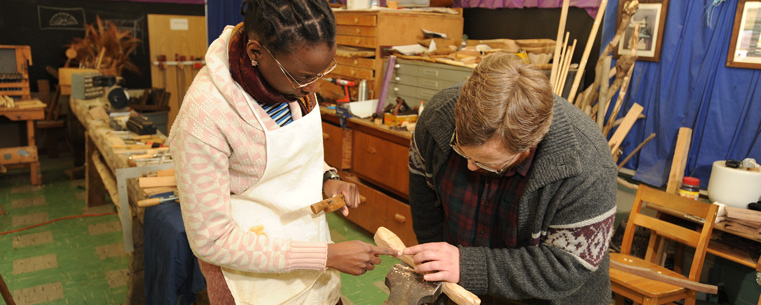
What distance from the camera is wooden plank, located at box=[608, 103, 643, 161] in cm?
343

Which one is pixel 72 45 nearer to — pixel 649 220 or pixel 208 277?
pixel 208 277

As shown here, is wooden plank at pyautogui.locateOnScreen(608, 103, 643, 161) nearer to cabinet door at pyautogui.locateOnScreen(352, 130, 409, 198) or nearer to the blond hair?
cabinet door at pyautogui.locateOnScreen(352, 130, 409, 198)

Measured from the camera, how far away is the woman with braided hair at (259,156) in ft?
3.90

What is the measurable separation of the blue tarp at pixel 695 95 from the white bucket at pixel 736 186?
0.25 m

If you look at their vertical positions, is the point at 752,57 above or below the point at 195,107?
above

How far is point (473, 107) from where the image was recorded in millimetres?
1171

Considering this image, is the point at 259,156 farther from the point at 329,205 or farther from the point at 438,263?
the point at 438,263

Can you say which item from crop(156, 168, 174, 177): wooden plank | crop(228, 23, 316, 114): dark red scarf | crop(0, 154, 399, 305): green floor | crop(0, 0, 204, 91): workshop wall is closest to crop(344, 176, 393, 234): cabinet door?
crop(0, 154, 399, 305): green floor

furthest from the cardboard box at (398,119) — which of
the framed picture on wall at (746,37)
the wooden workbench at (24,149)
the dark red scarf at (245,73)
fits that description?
the wooden workbench at (24,149)

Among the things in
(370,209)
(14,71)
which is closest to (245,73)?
(370,209)

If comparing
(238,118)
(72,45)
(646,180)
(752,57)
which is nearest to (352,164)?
(646,180)

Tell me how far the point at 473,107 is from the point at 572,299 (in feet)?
2.46

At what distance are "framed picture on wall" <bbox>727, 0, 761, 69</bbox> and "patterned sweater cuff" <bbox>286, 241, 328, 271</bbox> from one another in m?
2.83

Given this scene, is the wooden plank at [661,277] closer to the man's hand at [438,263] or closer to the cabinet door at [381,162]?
the cabinet door at [381,162]
